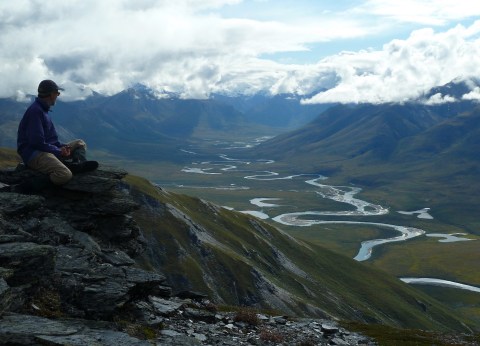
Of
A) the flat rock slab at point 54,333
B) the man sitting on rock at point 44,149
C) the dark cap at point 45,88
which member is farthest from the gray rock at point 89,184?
the flat rock slab at point 54,333

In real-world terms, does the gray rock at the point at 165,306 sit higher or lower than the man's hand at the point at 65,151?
lower

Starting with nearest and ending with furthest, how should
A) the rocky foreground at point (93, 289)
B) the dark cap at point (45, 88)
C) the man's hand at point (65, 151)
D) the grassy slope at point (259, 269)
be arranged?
the rocky foreground at point (93, 289) < the dark cap at point (45, 88) < the man's hand at point (65, 151) < the grassy slope at point (259, 269)

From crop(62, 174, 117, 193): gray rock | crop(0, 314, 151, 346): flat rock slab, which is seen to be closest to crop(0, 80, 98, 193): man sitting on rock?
crop(62, 174, 117, 193): gray rock

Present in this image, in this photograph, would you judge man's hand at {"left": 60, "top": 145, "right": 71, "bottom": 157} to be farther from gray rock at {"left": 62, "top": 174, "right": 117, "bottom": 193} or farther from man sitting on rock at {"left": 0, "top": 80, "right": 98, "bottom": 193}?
gray rock at {"left": 62, "top": 174, "right": 117, "bottom": 193}

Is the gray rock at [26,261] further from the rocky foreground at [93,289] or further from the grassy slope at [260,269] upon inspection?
the grassy slope at [260,269]

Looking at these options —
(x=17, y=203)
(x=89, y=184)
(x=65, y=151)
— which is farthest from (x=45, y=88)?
(x=17, y=203)
